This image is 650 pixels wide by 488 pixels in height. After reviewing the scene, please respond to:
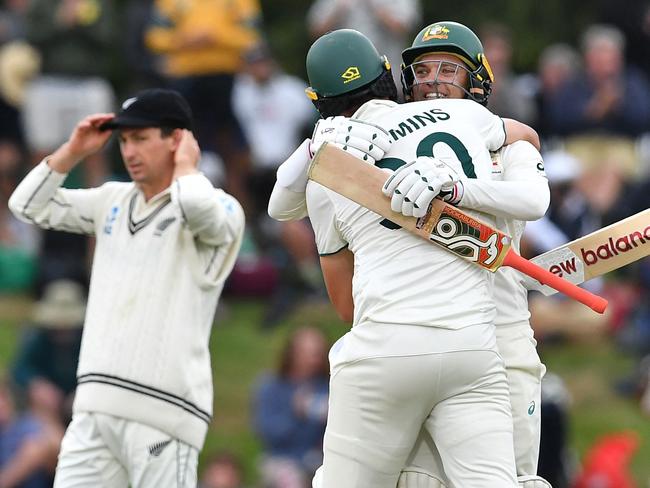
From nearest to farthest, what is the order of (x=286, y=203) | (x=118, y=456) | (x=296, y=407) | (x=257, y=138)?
(x=286, y=203) → (x=118, y=456) → (x=296, y=407) → (x=257, y=138)

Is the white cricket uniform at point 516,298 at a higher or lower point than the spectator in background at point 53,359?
higher

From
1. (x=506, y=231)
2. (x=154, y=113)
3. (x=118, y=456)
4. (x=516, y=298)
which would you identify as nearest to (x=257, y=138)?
(x=154, y=113)

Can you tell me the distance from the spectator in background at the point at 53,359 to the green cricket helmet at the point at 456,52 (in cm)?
596

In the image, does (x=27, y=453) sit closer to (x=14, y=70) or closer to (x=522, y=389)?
(x=14, y=70)

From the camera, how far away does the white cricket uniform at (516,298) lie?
19.2 ft

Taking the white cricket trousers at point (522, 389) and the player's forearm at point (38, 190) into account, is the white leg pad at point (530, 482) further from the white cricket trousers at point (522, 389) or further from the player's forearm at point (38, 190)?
the player's forearm at point (38, 190)

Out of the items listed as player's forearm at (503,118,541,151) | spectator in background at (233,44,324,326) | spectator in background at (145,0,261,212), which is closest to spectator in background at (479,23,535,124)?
spectator in background at (233,44,324,326)

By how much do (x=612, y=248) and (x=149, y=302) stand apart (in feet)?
7.11

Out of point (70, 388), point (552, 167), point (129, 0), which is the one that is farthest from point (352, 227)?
point (129, 0)

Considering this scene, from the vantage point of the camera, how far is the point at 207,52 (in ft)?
42.7

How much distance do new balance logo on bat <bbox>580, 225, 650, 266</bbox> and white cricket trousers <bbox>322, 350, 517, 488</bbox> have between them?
0.80 m

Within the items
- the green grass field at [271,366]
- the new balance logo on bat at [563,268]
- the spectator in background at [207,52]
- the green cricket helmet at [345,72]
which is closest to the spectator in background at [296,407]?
the green grass field at [271,366]

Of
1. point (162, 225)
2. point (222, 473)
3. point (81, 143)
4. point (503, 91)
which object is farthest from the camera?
point (503, 91)

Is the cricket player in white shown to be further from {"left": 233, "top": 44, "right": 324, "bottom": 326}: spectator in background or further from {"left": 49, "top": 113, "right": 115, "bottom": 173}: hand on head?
{"left": 233, "top": 44, "right": 324, "bottom": 326}: spectator in background
